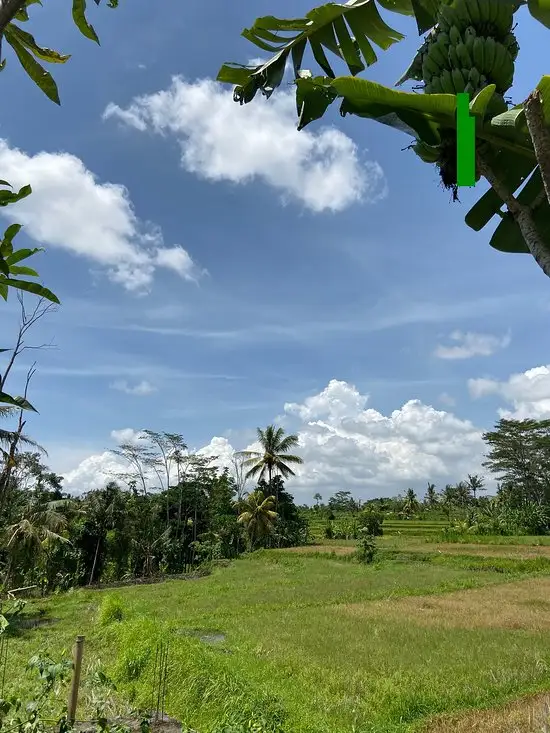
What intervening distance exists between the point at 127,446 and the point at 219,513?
6.86 meters

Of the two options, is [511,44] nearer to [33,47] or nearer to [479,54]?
[479,54]

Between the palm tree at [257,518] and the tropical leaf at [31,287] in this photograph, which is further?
the palm tree at [257,518]

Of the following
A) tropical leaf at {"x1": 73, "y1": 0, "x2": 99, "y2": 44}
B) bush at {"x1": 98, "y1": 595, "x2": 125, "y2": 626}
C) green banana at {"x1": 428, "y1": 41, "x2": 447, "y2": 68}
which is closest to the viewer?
tropical leaf at {"x1": 73, "y1": 0, "x2": 99, "y2": 44}

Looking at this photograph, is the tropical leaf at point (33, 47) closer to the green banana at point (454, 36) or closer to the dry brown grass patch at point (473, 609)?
the green banana at point (454, 36)

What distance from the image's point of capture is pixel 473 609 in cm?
1262

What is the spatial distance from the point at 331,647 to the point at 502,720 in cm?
376

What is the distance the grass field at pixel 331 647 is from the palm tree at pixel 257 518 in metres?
11.7

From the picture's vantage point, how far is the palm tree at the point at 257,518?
30.6 m

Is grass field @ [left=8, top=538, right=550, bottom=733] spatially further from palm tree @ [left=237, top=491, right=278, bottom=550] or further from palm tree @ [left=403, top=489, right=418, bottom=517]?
palm tree @ [left=403, top=489, right=418, bottom=517]

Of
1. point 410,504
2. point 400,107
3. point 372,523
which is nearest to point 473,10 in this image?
point 400,107

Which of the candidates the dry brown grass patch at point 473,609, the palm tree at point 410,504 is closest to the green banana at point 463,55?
the dry brown grass patch at point 473,609

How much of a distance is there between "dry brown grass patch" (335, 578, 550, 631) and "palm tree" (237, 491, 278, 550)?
1601cm

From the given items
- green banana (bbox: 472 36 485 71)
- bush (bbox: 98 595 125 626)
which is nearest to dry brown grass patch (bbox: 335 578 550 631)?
bush (bbox: 98 595 125 626)

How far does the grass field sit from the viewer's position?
593 centimetres
